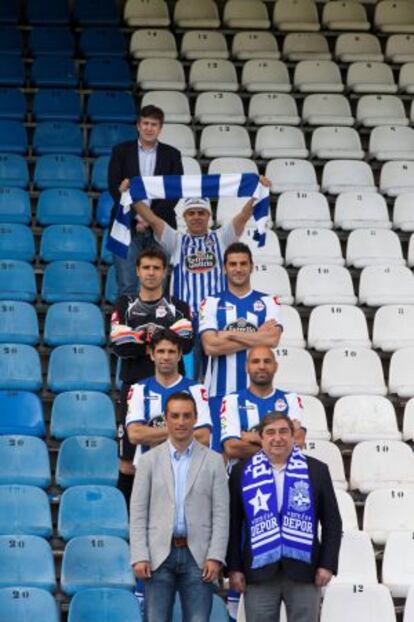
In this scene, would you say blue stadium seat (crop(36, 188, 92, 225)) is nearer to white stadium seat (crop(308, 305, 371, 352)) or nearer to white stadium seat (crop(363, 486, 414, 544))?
white stadium seat (crop(308, 305, 371, 352))

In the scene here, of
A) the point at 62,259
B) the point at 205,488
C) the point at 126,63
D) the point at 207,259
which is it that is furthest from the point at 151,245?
the point at 126,63

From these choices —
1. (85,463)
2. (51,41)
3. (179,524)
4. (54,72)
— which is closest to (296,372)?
(85,463)

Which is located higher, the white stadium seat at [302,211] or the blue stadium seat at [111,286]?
the white stadium seat at [302,211]

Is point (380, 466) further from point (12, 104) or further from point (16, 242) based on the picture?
point (12, 104)

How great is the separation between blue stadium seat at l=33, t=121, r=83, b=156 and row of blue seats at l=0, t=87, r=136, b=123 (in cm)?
18

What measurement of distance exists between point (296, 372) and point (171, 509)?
3076 millimetres

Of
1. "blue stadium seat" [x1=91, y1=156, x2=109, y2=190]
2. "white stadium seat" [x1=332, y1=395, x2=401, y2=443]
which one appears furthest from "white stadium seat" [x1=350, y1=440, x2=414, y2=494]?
"blue stadium seat" [x1=91, y1=156, x2=109, y2=190]

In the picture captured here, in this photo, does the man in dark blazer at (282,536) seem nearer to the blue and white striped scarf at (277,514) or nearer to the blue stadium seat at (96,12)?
the blue and white striped scarf at (277,514)

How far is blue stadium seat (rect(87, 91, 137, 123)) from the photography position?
15.8m

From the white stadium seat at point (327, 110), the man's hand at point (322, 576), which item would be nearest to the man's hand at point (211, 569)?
the man's hand at point (322, 576)

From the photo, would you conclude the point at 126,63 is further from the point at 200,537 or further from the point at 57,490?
the point at 200,537

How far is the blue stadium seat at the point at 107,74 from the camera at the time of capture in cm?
1620

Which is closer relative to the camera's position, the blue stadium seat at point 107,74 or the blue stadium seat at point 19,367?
the blue stadium seat at point 19,367

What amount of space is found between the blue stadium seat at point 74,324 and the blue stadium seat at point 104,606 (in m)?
2.76
